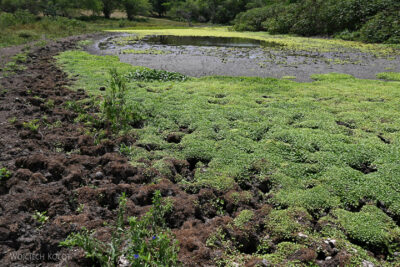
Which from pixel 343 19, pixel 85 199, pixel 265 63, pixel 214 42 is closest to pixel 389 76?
pixel 265 63

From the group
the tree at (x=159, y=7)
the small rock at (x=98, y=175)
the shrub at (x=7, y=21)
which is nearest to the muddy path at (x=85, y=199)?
the small rock at (x=98, y=175)

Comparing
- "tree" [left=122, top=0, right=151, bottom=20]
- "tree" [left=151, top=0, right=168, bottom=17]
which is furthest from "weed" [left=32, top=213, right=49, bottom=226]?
"tree" [left=151, top=0, right=168, bottom=17]

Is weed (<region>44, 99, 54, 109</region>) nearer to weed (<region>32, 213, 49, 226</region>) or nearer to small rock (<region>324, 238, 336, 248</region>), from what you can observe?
weed (<region>32, 213, 49, 226</region>)

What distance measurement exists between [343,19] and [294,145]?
26.8 m

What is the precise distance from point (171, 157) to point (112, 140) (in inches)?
62.4

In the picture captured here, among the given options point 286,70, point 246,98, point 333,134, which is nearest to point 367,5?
point 286,70

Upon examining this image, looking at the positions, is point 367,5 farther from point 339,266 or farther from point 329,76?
point 339,266

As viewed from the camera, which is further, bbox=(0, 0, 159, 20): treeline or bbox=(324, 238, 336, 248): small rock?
bbox=(0, 0, 159, 20): treeline

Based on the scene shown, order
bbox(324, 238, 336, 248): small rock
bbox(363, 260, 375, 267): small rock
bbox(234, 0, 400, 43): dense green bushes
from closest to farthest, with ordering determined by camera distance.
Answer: bbox(363, 260, 375, 267): small rock < bbox(324, 238, 336, 248): small rock < bbox(234, 0, 400, 43): dense green bushes

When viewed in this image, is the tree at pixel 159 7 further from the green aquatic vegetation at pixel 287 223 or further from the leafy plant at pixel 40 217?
the green aquatic vegetation at pixel 287 223

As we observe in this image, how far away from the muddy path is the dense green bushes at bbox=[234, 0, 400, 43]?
77.7ft

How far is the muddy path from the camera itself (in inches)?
137

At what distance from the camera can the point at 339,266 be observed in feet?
11.0

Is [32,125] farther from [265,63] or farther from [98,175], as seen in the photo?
[265,63]
